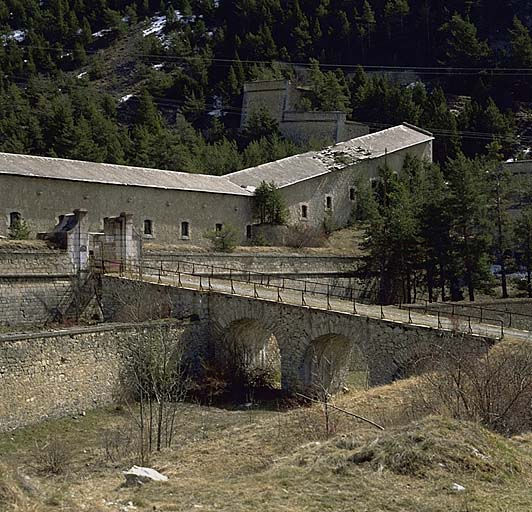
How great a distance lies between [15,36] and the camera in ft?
314

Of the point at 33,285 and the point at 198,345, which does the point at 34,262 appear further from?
the point at 198,345

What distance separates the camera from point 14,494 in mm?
7723

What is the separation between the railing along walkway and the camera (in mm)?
17688

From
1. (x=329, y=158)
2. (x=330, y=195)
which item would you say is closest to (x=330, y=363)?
(x=330, y=195)

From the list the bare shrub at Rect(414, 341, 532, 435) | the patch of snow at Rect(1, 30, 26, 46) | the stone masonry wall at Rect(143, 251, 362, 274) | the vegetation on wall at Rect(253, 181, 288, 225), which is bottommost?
the bare shrub at Rect(414, 341, 532, 435)

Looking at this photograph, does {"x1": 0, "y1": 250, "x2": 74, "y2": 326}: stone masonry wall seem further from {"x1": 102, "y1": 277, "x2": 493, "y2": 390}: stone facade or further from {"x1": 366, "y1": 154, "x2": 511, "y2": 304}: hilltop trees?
{"x1": 366, "y1": 154, "x2": 511, "y2": 304}: hilltop trees

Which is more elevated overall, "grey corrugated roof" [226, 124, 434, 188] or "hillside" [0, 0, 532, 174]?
"hillside" [0, 0, 532, 174]

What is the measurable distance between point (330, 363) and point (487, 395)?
956 cm

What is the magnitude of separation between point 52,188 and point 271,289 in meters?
9.97

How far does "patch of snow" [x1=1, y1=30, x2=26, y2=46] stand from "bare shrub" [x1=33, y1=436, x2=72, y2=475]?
271ft

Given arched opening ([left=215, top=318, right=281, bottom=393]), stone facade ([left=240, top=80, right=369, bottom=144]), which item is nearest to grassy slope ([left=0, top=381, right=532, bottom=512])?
arched opening ([left=215, top=318, right=281, bottom=393])

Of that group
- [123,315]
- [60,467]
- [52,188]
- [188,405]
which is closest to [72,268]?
[123,315]

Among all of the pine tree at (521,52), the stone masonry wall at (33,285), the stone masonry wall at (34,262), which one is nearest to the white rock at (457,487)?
the stone masonry wall at (33,285)

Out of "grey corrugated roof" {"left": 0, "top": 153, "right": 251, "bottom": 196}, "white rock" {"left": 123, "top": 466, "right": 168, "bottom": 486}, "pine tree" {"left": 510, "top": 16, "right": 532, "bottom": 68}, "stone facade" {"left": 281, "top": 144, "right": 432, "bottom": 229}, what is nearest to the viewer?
"white rock" {"left": 123, "top": 466, "right": 168, "bottom": 486}
